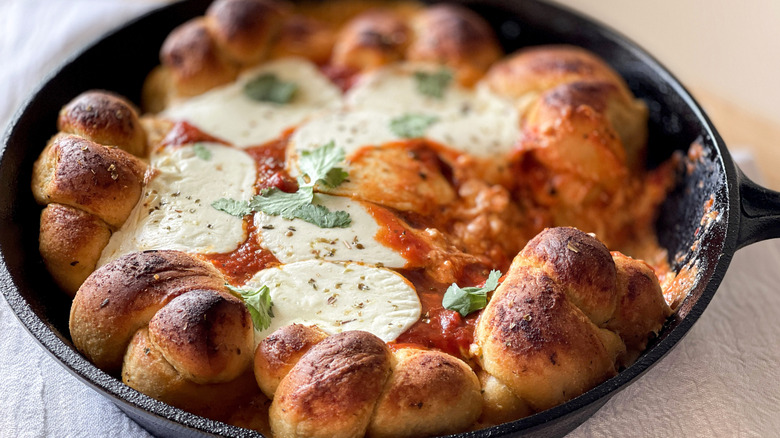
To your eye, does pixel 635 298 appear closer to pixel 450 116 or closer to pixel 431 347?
pixel 431 347

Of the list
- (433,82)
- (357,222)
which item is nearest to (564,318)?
(357,222)

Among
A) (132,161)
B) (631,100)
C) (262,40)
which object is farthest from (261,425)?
(631,100)

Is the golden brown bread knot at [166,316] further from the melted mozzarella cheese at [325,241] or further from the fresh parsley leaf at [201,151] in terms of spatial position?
the fresh parsley leaf at [201,151]

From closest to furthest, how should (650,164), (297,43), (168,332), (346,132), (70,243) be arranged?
(168,332) → (70,243) → (346,132) → (650,164) → (297,43)

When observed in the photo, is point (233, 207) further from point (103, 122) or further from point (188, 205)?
point (103, 122)

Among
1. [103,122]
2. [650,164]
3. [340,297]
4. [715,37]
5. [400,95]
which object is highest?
[103,122]

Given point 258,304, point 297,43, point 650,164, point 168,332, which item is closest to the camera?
point 168,332
